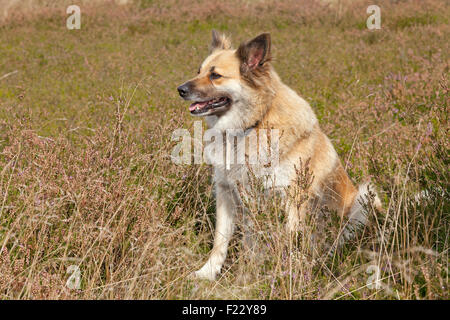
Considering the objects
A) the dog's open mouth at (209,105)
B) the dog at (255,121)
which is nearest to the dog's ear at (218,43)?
the dog at (255,121)

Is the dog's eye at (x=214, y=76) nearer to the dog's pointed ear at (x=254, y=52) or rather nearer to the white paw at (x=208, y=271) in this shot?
the dog's pointed ear at (x=254, y=52)

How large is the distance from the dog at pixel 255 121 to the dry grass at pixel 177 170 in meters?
0.16

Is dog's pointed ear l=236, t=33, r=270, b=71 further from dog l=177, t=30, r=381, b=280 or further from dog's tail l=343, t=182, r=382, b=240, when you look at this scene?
dog's tail l=343, t=182, r=382, b=240

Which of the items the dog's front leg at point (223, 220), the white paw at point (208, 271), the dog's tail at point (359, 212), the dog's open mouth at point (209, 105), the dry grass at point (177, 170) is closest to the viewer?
the dry grass at point (177, 170)

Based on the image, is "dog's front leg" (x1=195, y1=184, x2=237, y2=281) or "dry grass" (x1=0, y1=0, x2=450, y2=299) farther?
"dog's front leg" (x1=195, y1=184, x2=237, y2=281)

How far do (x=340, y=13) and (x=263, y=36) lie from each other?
9772mm

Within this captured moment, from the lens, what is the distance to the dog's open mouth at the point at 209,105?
3.46 meters

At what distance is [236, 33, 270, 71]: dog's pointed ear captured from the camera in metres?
3.31

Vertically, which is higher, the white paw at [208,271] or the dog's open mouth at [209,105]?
the dog's open mouth at [209,105]

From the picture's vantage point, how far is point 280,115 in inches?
131

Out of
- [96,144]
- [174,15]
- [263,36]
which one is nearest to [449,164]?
[263,36]

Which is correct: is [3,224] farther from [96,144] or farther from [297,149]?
[297,149]

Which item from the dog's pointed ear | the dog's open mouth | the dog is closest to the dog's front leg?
the dog

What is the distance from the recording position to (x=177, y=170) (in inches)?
138
